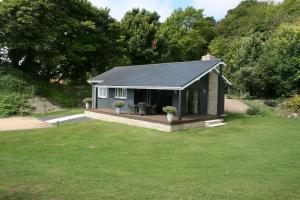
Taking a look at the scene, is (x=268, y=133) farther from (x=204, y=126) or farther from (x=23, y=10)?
(x=23, y=10)

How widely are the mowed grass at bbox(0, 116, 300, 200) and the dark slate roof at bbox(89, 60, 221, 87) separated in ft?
10.7

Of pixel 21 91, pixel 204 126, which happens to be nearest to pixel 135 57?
pixel 21 91

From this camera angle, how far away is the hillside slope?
25281 millimetres

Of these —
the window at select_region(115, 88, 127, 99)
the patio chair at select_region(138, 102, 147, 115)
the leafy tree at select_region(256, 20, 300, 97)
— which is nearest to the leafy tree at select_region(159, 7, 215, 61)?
the leafy tree at select_region(256, 20, 300, 97)

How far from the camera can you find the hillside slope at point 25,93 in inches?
995

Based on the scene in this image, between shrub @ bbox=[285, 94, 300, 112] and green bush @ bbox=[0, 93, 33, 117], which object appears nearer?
shrub @ bbox=[285, 94, 300, 112]

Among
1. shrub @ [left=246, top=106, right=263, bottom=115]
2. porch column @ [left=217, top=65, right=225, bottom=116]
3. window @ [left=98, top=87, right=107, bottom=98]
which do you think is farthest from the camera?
window @ [left=98, top=87, right=107, bottom=98]

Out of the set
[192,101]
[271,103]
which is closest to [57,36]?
[192,101]

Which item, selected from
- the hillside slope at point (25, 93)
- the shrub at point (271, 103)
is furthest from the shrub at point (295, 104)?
the hillside slope at point (25, 93)

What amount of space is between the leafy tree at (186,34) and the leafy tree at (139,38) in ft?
5.43

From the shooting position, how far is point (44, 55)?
96.1 feet

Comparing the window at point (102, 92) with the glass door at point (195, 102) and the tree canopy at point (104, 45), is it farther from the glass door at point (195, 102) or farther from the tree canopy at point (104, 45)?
the glass door at point (195, 102)

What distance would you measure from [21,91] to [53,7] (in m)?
8.12

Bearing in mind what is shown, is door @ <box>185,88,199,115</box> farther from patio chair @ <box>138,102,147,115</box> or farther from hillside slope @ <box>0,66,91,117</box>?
hillside slope @ <box>0,66,91,117</box>
